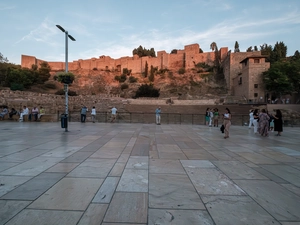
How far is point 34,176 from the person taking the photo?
4605 mm

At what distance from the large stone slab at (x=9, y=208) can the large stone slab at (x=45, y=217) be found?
10 cm

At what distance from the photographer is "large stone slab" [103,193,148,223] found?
2902mm

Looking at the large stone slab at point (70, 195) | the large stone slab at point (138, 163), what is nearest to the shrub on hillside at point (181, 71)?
the large stone slab at point (138, 163)

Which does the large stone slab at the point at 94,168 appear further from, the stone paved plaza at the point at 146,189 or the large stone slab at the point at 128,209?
the large stone slab at the point at 128,209

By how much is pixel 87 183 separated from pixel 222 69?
254ft

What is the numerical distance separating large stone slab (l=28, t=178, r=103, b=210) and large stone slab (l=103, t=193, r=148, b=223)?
45 centimetres

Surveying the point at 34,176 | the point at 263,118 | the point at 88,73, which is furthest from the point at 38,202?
the point at 88,73

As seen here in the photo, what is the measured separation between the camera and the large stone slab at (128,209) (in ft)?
9.52

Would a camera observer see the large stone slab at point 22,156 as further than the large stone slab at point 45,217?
Yes

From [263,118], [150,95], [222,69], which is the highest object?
[222,69]

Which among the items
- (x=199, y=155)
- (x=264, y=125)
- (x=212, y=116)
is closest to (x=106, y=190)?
(x=199, y=155)

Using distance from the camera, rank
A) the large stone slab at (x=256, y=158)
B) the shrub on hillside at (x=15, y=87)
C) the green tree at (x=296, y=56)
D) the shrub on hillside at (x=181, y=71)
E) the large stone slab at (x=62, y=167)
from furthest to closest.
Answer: the shrub on hillside at (x=181, y=71) → the shrub on hillside at (x=15, y=87) → the green tree at (x=296, y=56) → the large stone slab at (x=256, y=158) → the large stone slab at (x=62, y=167)

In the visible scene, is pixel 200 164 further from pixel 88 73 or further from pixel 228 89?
pixel 88 73

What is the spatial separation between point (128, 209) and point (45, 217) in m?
1.16
